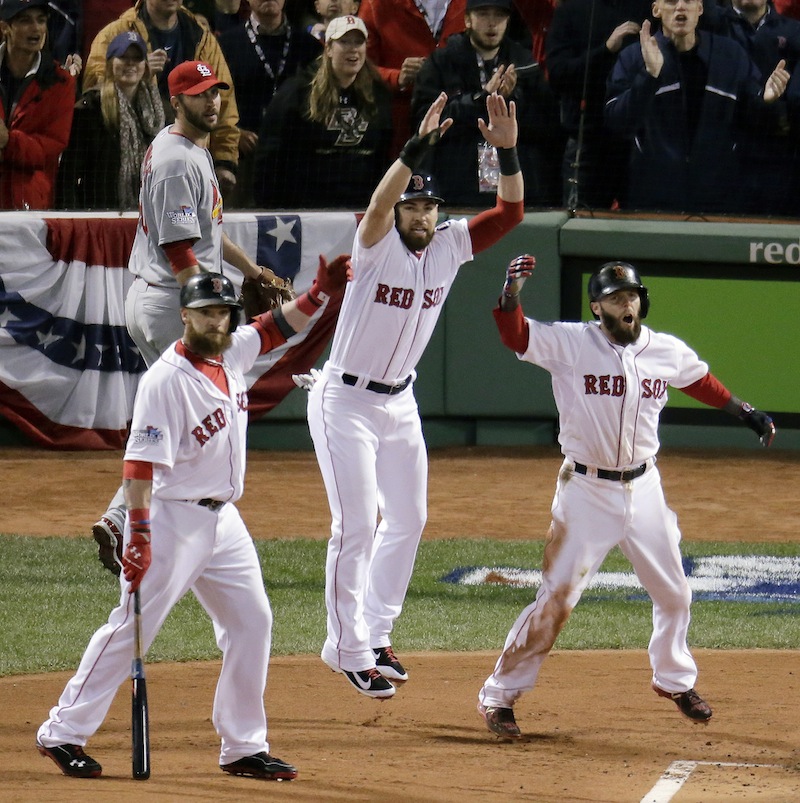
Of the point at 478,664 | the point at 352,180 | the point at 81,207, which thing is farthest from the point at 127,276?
the point at 478,664

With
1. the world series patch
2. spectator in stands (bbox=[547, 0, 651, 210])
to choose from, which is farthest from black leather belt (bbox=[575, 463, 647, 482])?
spectator in stands (bbox=[547, 0, 651, 210])

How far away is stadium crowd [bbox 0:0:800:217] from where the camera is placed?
10656 millimetres

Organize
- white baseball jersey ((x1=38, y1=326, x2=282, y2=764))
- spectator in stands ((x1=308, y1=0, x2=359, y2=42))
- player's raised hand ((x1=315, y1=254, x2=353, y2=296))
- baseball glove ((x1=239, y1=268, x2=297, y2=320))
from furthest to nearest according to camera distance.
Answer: spectator in stands ((x1=308, y1=0, x2=359, y2=42)), baseball glove ((x1=239, y1=268, x2=297, y2=320)), player's raised hand ((x1=315, y1=254, x2=353, y2=296)), white baseball jersey ((x1=38, y1=326, x2=282, y2=764))

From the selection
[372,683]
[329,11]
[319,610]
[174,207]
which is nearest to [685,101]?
[329,11]

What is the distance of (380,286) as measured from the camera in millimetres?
6074

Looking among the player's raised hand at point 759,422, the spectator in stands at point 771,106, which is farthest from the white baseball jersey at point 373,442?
the spectator in stands at point 771,106

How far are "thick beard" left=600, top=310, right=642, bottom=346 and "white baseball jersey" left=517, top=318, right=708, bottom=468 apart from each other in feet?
0.09

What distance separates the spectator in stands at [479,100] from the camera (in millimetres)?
10625

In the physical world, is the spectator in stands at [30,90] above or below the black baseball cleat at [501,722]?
above

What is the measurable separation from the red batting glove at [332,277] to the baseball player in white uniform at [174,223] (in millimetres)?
1356

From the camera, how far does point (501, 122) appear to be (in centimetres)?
617

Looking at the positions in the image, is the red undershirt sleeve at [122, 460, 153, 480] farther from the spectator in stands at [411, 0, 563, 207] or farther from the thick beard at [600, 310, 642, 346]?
the spectator in stands at [411, 0, 563, 207]

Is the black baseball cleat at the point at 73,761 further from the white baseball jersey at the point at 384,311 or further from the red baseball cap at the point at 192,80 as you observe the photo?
the red baseball cap at the point at 192,80

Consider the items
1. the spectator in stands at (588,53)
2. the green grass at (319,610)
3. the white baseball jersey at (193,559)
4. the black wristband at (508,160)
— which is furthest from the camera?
the spectator in stands at (588,53)
